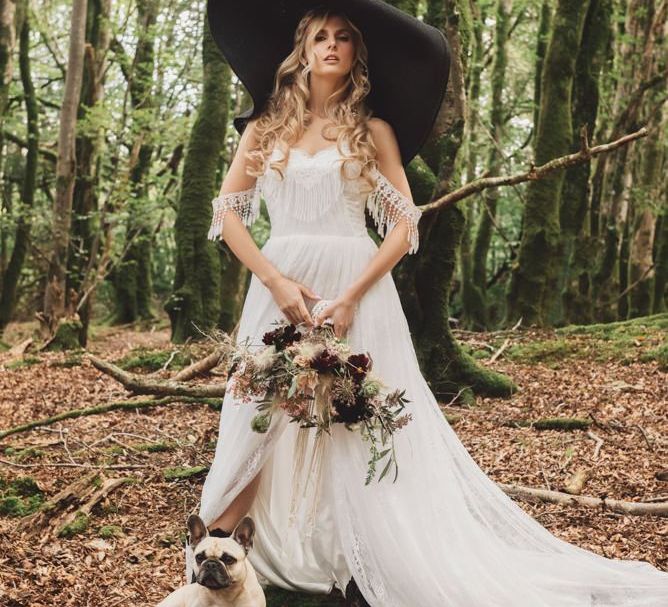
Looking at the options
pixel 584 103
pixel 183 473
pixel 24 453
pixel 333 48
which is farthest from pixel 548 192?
pixel 333 48

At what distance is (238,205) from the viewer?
14.0 ft

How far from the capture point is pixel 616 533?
16.8 ft

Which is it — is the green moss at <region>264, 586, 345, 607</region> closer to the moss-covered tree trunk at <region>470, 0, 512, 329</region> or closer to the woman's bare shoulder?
the woman's bare shoulder

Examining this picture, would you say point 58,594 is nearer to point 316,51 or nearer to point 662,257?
point 316,51

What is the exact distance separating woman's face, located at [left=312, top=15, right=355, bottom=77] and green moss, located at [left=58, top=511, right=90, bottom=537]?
10.6 feet

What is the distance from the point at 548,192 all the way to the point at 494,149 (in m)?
8.80

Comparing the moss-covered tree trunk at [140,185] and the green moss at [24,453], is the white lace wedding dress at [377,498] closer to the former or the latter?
the green moss at [24,453]

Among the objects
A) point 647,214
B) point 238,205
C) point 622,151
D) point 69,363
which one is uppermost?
point 622,151

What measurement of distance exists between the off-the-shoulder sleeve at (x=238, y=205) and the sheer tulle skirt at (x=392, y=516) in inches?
9.1

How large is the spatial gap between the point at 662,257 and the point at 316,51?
15113 mm

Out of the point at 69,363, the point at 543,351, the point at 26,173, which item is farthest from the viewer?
the point at 26,173

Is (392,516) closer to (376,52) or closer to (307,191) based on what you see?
(307,191)

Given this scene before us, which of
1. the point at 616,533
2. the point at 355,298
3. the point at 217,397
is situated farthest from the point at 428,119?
the point at 217,397

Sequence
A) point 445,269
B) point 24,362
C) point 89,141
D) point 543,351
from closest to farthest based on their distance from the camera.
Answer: point 445,269, point 543,351, point 24,362, point 89,141
